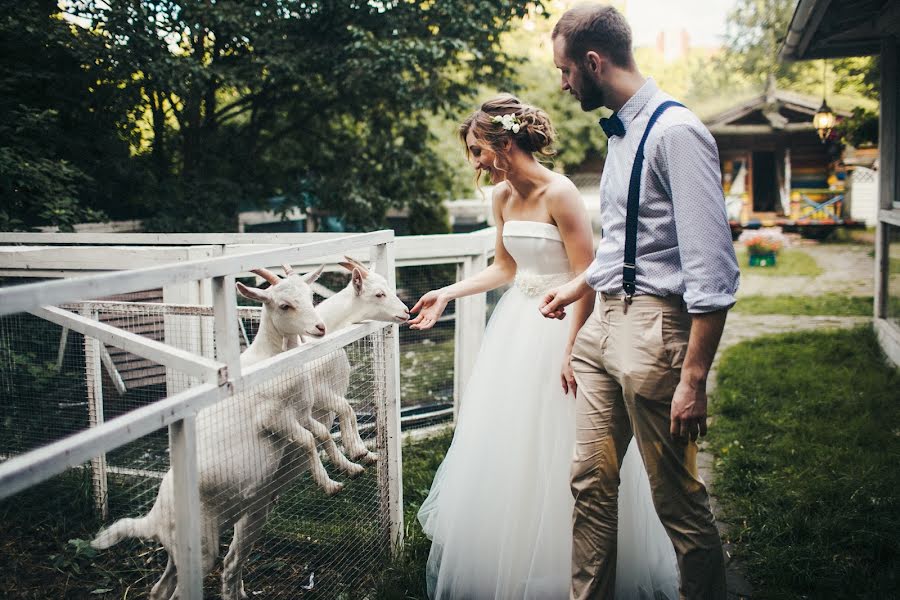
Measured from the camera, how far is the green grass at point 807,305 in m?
10.5

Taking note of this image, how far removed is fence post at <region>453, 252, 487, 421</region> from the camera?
5629mm

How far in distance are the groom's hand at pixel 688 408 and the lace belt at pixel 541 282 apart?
1.17 m

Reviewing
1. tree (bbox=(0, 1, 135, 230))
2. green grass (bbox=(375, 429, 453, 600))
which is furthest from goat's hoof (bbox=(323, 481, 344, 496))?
tree (bbox=(0, 1, 135, 230))

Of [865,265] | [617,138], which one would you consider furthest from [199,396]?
[865,265]

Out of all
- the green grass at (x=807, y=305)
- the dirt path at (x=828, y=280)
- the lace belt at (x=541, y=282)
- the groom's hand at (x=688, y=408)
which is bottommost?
the green grass at (x=807, y=305)

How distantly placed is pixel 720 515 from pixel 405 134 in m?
7.51

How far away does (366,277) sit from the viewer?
10.7 feet

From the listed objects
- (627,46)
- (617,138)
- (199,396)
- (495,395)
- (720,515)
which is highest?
(627,46)

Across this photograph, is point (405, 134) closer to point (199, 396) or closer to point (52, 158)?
point (52, 158)

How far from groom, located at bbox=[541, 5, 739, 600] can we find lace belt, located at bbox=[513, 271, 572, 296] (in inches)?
30.2

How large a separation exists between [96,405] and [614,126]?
3144mm

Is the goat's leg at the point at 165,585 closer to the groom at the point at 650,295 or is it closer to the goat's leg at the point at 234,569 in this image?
the goat's leg at the point at 234,569

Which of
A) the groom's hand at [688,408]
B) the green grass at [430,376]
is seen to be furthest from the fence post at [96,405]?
the groom's hand at [688,408]

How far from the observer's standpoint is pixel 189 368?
7.16 feet
